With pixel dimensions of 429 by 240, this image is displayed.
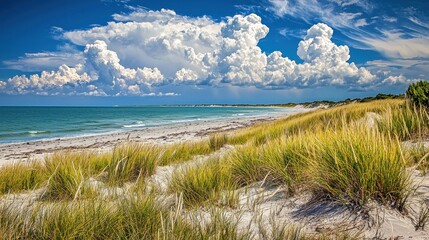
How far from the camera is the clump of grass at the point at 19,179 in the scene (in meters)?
5.23

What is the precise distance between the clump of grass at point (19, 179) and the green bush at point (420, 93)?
11290 mm

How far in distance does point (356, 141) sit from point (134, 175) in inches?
169

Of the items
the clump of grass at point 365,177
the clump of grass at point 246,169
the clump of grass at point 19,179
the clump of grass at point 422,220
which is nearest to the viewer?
the clump of grass at point 422,220

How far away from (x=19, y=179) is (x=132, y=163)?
208 cm

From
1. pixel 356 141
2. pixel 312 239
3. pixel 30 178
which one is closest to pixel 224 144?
pixel 30 178

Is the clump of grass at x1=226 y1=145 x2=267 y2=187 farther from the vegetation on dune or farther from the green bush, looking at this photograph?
the green bush

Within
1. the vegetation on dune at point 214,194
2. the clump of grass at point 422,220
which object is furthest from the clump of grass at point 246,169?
the clump of grass at point 422,220

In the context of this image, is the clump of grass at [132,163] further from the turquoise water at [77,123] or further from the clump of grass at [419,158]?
the turquoise water at [77,123]

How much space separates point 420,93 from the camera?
10.7 meters

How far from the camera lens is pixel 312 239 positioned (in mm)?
2500

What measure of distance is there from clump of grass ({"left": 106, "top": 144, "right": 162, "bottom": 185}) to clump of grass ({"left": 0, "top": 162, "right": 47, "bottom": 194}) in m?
1.29

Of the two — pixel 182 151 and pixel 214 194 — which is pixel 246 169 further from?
pixel 182 151

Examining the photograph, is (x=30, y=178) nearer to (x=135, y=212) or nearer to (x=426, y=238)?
(x=135, y=212)

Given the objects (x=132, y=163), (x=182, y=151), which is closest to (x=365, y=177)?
(x=132, y=163)
